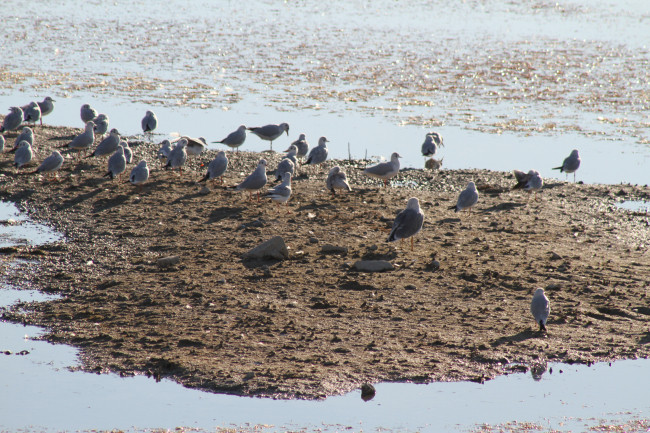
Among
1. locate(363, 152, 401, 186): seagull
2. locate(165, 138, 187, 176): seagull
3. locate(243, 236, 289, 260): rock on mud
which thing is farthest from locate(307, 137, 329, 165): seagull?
locate(243, 236, 289, 260): rock on mud

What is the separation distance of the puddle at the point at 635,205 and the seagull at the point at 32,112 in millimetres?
12992

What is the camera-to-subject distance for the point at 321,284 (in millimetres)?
9555

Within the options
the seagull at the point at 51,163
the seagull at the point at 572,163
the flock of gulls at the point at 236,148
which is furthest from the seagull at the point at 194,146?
the seagull at the point at 572,163

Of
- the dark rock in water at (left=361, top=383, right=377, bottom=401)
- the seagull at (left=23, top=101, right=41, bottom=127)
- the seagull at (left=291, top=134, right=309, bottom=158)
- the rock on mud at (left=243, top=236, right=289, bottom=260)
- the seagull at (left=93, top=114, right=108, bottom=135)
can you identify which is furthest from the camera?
the seagull at (left=23, top=101, right=41, bottom=127)

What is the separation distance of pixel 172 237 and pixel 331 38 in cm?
2385

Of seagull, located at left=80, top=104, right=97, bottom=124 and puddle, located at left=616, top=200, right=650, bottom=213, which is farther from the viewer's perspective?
seagull, located at left=80, top=104, right=97, bottom=124

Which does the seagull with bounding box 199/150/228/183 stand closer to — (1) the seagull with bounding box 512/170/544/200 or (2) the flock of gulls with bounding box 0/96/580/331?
(2) the flock of gulls with bounding box 0/96/580/331

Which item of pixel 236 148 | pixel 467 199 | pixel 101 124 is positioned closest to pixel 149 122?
pixel 101 124

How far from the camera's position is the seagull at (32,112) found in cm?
1847

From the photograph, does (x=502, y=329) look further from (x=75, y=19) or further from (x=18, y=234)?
(x=75, y=19)

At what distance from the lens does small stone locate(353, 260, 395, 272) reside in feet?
33.0

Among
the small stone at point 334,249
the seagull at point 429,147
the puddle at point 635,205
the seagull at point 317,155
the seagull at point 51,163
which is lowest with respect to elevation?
the small stone at point 334,249

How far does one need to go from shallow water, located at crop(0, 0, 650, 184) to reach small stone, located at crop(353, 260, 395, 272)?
23.8ft

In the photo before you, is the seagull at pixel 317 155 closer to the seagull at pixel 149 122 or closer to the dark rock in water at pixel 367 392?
the seagull at pixel 149 122
